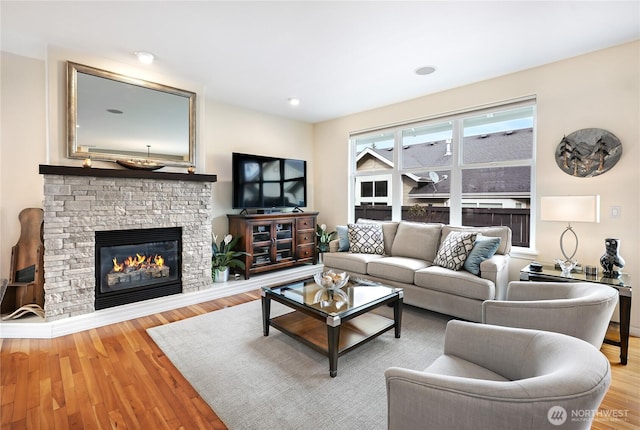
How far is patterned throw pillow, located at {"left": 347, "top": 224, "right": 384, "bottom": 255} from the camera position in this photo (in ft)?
13.5

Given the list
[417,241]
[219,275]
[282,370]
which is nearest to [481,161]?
[417,241]

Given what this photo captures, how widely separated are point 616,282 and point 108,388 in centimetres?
395

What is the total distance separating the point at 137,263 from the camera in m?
3.47

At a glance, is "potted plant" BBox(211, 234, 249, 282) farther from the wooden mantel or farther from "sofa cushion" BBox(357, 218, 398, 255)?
"sofa cushion" BBox(357, 218, 398, 255)

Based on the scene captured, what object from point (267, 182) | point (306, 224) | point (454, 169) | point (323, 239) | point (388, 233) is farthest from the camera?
point (323, 239)

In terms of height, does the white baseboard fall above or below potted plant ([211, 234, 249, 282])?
below

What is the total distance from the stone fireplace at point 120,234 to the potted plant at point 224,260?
226mm

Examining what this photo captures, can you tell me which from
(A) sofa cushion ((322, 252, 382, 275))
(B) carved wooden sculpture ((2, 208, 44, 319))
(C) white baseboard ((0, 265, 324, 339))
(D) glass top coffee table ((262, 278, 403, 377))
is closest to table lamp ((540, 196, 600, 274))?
(D) glass top coffee table ((262, 278, 403, 377))

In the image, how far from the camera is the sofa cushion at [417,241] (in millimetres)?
3748

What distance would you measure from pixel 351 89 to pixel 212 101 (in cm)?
208

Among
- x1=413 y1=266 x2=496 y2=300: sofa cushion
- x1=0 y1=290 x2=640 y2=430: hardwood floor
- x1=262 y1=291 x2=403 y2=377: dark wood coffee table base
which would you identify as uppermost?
x1=413 y1=266 x2=496 y2=300: sofa cushion

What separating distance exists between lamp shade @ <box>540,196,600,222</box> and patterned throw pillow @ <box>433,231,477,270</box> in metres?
0.69

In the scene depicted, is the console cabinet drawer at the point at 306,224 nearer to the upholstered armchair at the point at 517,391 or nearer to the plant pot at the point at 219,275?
the plant pot at the point at 219,275

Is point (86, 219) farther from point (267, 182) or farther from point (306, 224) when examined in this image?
point (306, 224)
